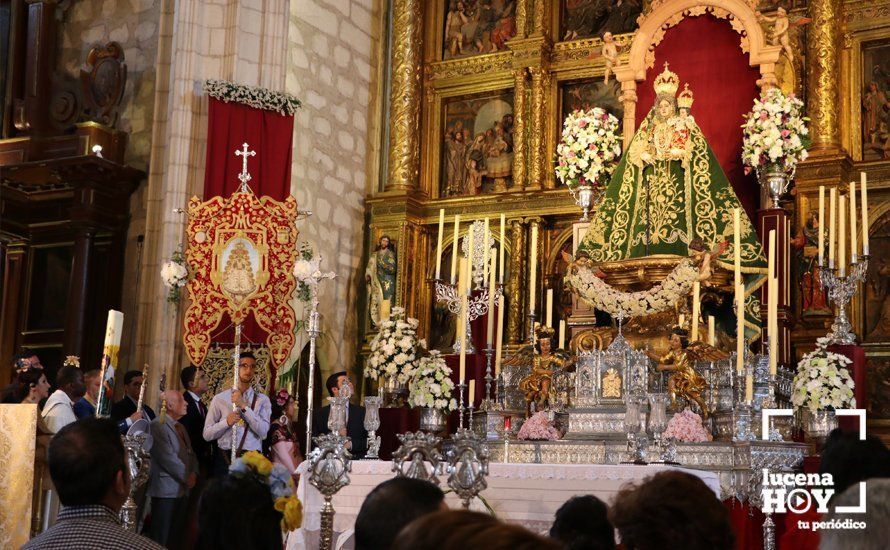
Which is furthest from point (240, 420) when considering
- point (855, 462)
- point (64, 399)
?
point (855, 462)

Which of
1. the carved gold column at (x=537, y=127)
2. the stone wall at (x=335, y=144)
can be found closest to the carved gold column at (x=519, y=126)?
the carved gold column at (x=537, y=127)

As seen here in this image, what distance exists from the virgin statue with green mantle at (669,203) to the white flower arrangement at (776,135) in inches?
41.8

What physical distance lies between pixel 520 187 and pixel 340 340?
120 inches

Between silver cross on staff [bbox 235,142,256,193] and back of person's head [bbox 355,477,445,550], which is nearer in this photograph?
back of person's head [bbox 355,477,445,550]

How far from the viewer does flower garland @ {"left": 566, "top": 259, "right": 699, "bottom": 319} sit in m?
10.2

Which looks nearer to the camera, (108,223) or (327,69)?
(108,223)

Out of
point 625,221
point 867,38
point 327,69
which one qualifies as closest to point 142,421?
point 625,221

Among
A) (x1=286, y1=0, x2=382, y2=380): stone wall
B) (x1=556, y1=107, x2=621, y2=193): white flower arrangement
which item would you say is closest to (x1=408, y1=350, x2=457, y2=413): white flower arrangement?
(x1=556, y1=107, x2=621, y2=193): white flower arrangement

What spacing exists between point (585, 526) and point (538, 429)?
635 cm

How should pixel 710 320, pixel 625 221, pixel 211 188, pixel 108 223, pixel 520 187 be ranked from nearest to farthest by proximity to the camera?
1. pixel 710 320
2. pixel 625 221
3. pixel 211 188
4. pixel 108 223
5. pixel 520 187

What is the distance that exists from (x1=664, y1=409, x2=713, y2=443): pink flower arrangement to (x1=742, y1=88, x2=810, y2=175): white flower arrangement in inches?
145

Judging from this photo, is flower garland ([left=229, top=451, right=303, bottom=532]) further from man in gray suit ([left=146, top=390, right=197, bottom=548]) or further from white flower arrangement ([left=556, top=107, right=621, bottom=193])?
white flower arrangement ([left=556, top=107, right=621, bottom=193])

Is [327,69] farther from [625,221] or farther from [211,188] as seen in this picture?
[625,221]

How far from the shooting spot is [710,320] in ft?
33.6
